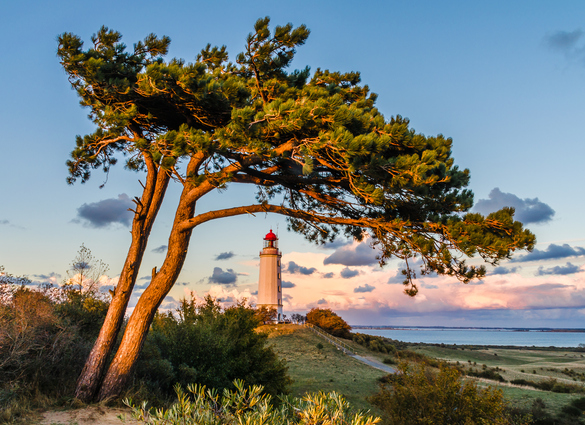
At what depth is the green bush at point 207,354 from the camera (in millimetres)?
9477

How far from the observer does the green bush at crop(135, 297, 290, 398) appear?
9477mm

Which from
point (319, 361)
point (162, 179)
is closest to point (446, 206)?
point (162, 179)

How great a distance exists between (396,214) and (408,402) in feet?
16.9

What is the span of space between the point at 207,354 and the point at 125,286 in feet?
11.8

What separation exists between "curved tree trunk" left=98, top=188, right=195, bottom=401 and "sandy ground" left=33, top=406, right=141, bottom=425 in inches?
17.9

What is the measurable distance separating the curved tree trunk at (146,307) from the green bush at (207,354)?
98cm

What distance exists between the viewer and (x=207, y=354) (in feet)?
35.7

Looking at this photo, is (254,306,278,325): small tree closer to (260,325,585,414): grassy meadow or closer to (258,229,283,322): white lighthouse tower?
(258,229,283,322): white lighthouse tower

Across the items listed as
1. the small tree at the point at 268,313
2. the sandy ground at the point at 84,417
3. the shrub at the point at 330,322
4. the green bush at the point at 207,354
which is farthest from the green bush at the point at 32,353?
the shrub at the point at 330,322

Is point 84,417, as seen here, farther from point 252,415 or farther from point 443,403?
point 443,403

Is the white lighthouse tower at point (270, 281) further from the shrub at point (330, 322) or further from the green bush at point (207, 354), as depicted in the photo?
the green bush at point (207, 354)

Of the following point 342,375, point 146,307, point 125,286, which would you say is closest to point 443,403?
point 146,307

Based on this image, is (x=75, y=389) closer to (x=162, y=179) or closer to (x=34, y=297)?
(x=34, y=297)

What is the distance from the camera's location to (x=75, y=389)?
7711mm
